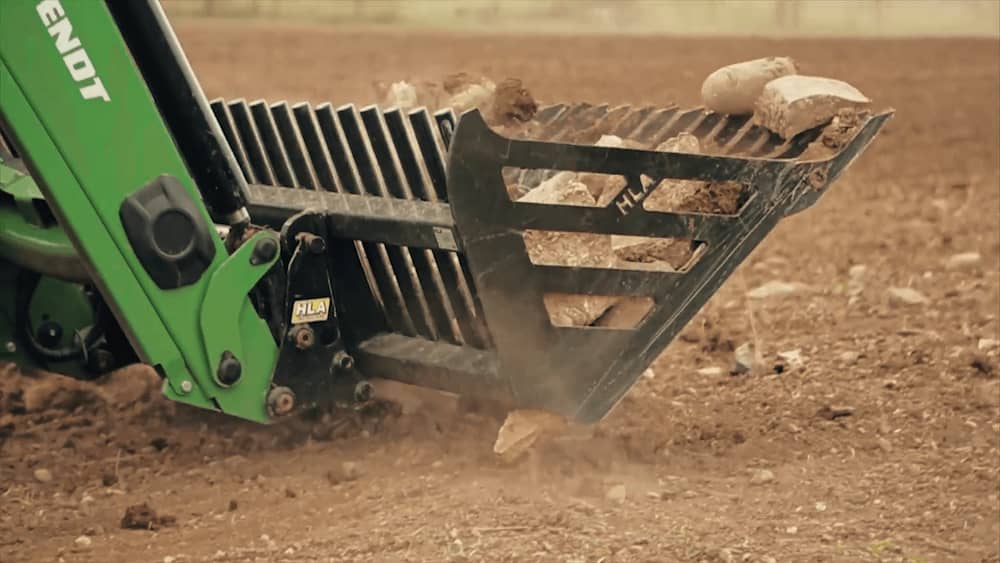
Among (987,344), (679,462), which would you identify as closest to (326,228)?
(679,462)

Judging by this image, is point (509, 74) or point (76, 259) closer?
point (76, 259)

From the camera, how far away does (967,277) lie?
4465 millimetres

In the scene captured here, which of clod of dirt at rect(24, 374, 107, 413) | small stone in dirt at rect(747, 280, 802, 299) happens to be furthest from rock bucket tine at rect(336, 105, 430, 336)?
small stone in dirt at rect(747, 280, 802, 299)

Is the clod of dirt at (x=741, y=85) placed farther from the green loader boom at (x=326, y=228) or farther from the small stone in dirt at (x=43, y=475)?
the small stone in dirt at (x=43, y=475)

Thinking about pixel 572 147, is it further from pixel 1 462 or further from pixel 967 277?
pixel 967 277

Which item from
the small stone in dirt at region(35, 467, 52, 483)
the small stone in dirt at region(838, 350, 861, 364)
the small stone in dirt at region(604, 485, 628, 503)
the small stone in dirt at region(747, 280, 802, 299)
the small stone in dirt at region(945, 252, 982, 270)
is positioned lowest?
the small stone in dirt at region(945, 252, 982, 270)

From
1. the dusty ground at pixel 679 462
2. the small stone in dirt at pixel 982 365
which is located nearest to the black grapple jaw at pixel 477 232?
the dusty ground at pixel 679 462

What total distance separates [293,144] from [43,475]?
37.7 inches

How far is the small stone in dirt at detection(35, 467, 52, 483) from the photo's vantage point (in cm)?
321

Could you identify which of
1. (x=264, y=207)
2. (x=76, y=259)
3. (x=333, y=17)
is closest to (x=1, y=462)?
(x=76, y=259)

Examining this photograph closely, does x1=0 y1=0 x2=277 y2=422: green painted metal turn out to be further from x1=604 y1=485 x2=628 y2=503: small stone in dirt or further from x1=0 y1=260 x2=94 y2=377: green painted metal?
x1=604 y1=485 x2=628 y2=503: small stone in dirt

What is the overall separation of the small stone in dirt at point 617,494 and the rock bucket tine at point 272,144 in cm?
99

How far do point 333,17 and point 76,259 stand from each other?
111 inches

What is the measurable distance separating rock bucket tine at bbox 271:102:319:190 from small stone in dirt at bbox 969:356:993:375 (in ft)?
5.80
